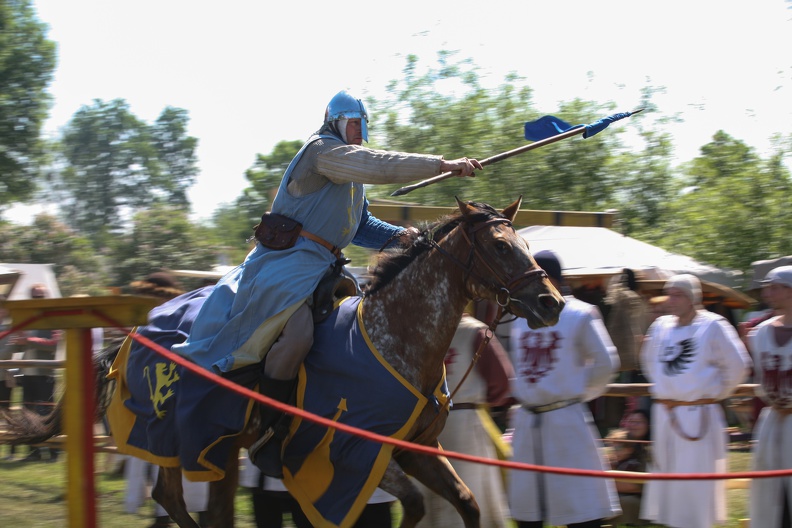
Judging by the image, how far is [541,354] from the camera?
16.9 feet

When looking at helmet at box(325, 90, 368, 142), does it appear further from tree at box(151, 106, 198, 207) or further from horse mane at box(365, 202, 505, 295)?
tree at box(151, 106, 198, 207)

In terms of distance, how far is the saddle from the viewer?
4719 millimetres

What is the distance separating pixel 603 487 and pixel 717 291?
6078 millimetres

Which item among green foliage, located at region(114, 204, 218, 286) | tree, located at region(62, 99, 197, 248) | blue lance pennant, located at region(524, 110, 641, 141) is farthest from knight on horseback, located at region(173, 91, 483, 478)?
tree, located at region(62, 99, 197, 248)

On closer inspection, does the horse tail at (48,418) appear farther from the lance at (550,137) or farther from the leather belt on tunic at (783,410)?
the leather belt on tunic at (783,410)

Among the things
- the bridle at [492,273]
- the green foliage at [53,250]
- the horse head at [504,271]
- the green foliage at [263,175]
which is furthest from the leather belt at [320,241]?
the green foliage at [263,175]

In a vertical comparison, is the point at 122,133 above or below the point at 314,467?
above

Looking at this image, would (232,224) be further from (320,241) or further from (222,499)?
(320,241)

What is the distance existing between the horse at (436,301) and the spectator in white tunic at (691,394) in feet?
4.99

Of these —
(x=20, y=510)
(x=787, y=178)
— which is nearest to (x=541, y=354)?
(x=20, y=510)

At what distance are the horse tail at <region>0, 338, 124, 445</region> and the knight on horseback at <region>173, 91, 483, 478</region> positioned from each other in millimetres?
1329

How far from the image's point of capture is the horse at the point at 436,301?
4.45 meters

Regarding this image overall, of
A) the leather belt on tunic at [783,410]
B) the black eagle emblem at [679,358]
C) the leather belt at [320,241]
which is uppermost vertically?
the leather belt at [320,241]

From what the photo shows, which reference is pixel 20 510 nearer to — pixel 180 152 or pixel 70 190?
pixel 70 190
